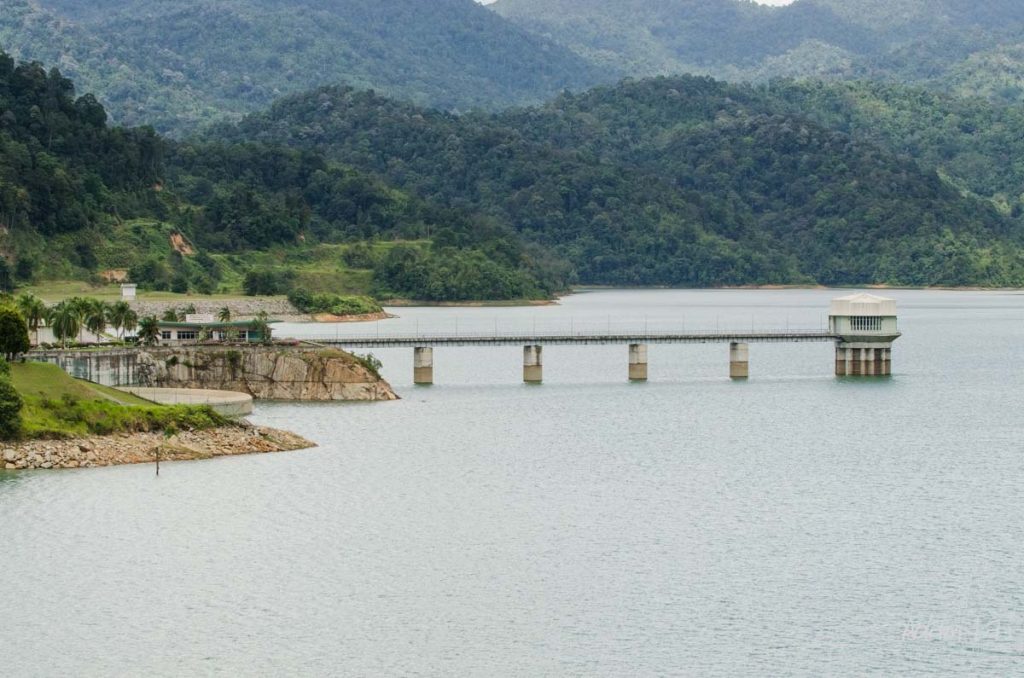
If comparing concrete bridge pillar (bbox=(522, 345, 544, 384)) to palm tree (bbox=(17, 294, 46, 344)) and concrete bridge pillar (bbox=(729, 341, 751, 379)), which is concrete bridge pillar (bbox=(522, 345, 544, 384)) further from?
palm tree (bbox=(17, 294, 46, 344))

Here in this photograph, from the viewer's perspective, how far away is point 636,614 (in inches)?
2244

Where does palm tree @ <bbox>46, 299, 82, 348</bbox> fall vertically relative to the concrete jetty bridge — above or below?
above

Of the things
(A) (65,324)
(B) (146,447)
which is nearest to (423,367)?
(A) (65,324)

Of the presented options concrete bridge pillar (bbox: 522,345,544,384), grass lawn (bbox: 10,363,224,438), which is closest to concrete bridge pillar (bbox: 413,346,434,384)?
concrete bridge pillar (bbox: 522,345,544,384)

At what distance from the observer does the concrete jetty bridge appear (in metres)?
126

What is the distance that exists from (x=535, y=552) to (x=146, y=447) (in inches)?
987

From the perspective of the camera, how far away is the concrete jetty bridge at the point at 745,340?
413ft

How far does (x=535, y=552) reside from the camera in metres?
65.9

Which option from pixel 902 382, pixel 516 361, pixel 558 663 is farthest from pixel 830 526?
pixel 516 361

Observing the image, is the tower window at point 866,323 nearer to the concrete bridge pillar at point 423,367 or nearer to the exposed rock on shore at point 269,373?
the concrete bridge pillar at point 423,367

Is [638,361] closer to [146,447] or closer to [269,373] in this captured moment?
[269,373]

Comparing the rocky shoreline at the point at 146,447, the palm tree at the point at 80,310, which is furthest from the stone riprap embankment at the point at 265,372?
the rocky shoreline at the point at 146,447

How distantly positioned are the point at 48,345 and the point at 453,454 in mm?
31866

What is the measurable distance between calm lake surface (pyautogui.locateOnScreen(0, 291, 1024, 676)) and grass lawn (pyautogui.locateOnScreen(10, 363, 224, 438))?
4335mm
